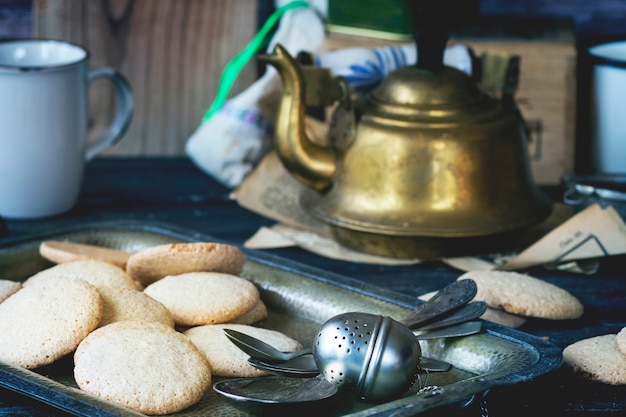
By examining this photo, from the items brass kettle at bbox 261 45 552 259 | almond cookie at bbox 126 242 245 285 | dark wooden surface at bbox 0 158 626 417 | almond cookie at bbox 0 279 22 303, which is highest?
brass kettle at bbox 261 45 552 259

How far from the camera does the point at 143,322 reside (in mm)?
688

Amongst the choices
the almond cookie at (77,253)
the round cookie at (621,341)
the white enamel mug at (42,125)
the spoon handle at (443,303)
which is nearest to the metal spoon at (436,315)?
the spoon handle at (443,303)

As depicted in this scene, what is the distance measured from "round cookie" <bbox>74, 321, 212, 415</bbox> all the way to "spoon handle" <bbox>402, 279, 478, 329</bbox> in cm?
17

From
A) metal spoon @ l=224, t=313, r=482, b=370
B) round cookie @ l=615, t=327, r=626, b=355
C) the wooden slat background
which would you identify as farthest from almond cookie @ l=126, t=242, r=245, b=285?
the wooden slat background

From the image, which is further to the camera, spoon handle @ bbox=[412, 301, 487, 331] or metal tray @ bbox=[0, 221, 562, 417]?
spoon handle @ bbox=[412, 301, 487, 331]

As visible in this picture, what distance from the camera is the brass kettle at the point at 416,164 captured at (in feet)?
3.01

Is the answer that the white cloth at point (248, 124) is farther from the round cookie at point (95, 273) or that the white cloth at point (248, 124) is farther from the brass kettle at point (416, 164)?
the round cookie at point (95, 273)

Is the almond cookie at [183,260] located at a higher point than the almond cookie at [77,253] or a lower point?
higher

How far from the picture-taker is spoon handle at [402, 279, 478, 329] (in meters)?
0.72

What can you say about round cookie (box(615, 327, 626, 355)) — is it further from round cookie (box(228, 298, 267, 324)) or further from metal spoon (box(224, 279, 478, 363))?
round cookie (box(228, 298, 267, 324))

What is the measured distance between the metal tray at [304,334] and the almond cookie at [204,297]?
5 centimetres

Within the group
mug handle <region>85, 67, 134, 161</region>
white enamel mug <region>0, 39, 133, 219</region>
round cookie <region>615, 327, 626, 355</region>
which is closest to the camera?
round cookie <region>615, 327, 626, 355</region>

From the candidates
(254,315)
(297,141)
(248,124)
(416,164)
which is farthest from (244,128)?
(254,315)

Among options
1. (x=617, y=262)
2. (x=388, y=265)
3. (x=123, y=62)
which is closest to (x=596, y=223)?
(x=617, y=262)
